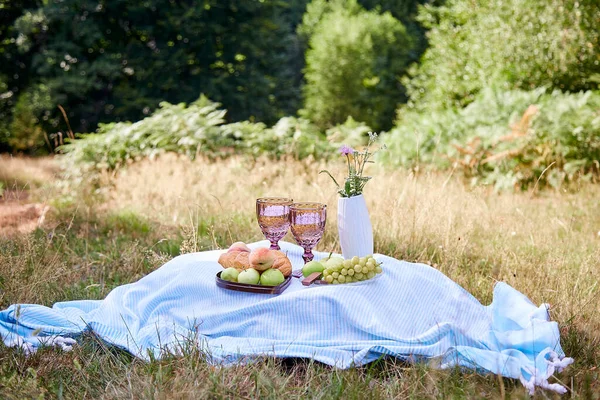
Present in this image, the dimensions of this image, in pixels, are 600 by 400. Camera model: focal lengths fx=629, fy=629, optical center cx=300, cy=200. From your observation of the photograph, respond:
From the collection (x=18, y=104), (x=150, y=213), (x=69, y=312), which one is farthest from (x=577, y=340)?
(x=18, y=104)

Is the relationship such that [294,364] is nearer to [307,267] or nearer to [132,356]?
[307,267]

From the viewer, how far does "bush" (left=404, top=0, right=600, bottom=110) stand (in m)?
9.70

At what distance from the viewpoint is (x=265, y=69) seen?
18.0m

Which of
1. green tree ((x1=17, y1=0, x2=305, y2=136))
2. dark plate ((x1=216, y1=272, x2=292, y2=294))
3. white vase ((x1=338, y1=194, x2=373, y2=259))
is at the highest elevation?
green tree ((x1=17, y1=0, x2=305, y2=136))

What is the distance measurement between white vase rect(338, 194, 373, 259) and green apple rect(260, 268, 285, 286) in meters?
0.40

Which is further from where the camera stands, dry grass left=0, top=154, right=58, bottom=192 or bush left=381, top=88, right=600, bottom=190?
dry grass left=0, top=154, right=58, bottom=192

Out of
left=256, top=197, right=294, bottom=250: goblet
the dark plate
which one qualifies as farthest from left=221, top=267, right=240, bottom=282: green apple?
left=256, top=197, right=294, bottom=250: goblet

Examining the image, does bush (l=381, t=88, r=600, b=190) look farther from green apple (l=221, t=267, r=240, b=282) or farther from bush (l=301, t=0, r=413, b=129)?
→ bush (l=301, t=0, r=413, b=129)

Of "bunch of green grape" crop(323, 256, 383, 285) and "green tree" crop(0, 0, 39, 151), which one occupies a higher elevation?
"green tree" crop(0, 0, 39, 151)

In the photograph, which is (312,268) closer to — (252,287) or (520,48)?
(252,287)

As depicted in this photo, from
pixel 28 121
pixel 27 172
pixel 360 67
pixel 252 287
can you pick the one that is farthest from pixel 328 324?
pixel 360 67

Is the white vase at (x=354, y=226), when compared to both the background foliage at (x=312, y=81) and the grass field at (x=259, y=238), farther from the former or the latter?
the background foliage at (x=312, y=81)

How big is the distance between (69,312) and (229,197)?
298cm

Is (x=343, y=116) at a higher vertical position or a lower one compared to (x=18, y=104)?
lower
